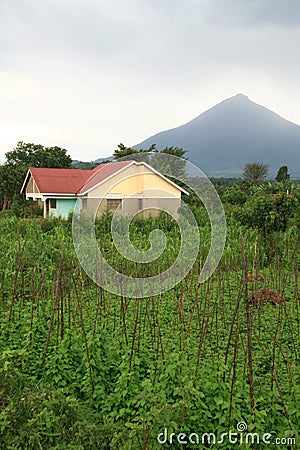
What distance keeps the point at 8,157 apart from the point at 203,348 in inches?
1084

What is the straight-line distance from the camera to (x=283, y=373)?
296 cm

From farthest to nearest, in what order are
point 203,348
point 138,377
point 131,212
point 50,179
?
1. point 50,179
2. point 131,212
3. point 203,348
4. point 138,377

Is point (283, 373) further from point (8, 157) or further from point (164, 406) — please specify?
point (8, 157)

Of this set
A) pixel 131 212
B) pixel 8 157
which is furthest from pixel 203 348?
pixel 8 157

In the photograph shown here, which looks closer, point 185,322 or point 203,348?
point 203,348

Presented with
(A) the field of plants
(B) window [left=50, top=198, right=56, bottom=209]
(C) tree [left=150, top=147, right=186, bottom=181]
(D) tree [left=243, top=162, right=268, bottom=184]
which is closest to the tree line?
(D) tree [left=243, top=162, right=268, bottom=184]

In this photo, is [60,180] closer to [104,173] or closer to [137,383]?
[104,173]

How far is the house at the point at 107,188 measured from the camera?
10.2m

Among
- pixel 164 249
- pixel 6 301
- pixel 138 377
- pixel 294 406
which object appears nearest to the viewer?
pixel 294 406
